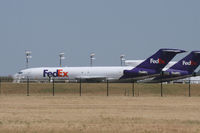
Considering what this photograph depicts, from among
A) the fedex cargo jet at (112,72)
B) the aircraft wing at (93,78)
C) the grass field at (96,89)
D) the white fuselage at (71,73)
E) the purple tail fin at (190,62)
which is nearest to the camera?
the grass field at (96,89)

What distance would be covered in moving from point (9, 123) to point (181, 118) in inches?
343

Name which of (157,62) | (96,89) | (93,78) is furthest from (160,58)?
(96,89)

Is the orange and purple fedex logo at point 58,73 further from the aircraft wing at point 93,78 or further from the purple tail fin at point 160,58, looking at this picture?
the purple tail fin at point 160,58

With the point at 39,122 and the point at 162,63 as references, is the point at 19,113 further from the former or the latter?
the point at 162,63

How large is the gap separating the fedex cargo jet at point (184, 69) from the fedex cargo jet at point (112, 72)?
4.51ft

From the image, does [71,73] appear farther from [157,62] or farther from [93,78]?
[157,62]

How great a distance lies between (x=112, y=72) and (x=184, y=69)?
11.3 metres

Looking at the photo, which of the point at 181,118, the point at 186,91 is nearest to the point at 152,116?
the point at 181,118

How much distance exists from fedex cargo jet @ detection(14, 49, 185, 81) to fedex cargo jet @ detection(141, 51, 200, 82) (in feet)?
4.51

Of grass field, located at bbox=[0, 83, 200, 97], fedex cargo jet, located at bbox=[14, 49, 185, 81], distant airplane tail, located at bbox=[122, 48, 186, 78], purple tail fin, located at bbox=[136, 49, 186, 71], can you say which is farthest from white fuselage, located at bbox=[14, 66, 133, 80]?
grass field, located at bbox=[0, 83, 200, 97]

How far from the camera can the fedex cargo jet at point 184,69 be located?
7462cm

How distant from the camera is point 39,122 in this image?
74.7 ft

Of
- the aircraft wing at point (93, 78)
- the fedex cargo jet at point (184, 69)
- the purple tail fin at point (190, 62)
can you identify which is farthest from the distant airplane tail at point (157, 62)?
the aircraft wing at point (93, 78)

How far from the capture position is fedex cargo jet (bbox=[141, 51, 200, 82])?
2938 inches
